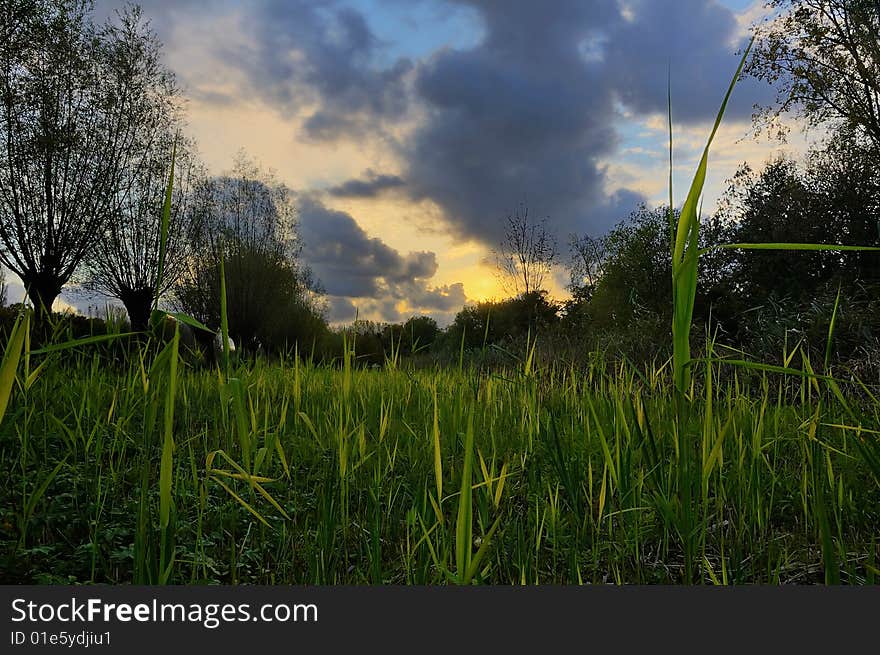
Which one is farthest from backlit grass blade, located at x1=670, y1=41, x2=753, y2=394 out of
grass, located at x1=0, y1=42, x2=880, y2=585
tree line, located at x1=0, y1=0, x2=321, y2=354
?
tree line, located at x1=0, y1=0, x2=321, y2=354

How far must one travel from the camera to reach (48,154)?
333 inches

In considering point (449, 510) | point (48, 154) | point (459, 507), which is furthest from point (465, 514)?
point (48, 154)

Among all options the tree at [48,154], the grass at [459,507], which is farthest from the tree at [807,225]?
the tree at [48,154]

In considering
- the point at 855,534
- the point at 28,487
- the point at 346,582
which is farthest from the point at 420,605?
the point at 28,487

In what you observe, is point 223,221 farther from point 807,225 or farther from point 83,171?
point 807,225

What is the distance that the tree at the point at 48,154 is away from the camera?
8.36 metres

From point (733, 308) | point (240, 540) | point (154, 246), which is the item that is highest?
point (154, 246)

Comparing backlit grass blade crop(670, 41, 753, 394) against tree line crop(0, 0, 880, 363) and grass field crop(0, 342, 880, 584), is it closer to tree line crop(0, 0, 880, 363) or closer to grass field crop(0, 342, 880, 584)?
grass field crop(0, 342, 880, 584)

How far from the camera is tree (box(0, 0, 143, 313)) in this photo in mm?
8359

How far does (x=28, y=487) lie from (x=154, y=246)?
27.6 feet

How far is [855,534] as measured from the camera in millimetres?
1653

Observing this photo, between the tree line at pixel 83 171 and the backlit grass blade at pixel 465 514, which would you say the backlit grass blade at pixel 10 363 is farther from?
the tree line at pixel 83 171

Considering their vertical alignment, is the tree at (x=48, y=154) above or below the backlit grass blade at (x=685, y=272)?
above

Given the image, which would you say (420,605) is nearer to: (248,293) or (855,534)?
(855,534)
